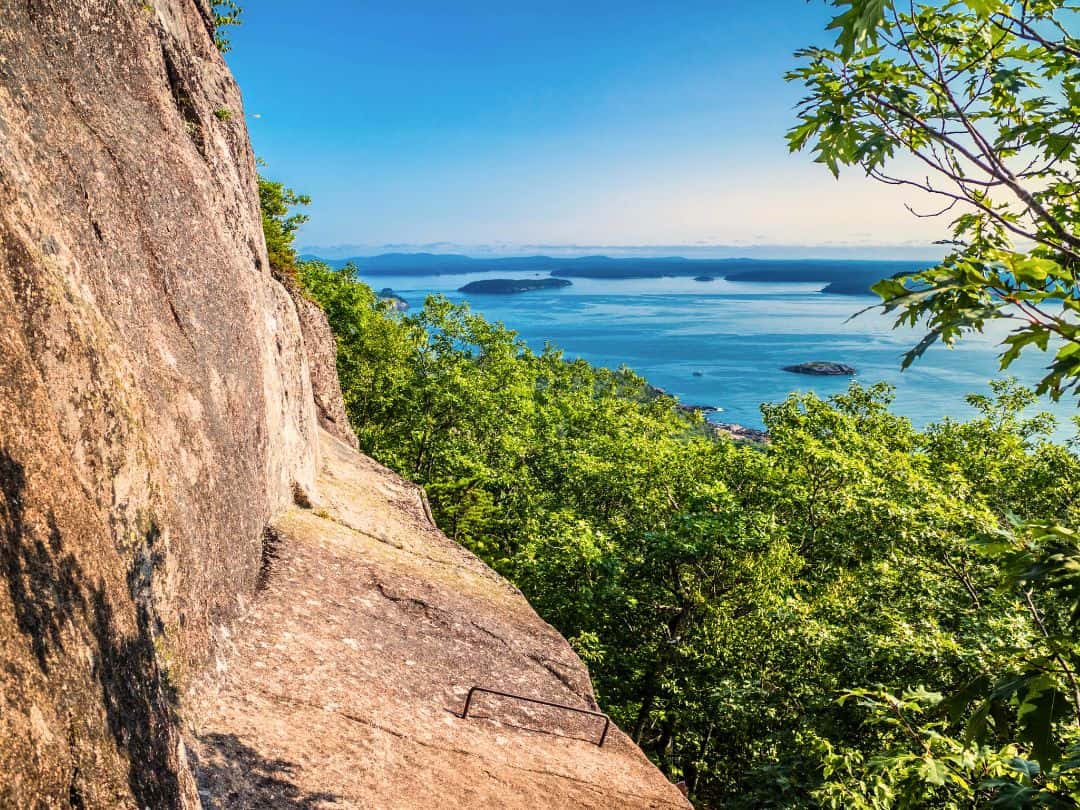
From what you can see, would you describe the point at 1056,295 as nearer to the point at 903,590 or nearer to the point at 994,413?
the point at 903,590

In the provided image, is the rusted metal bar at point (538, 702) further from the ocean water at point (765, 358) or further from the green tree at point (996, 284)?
the ocean water at point (765, 358)

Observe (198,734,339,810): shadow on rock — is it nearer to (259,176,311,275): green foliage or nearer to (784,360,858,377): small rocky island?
(259,176,311,275): green foliage

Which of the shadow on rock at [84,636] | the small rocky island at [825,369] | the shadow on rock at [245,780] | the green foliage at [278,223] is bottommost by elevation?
the small rocky island at [825,369]

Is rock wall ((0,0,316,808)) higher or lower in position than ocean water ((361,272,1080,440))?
higher

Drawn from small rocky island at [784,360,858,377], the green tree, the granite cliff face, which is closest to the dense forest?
the green tree

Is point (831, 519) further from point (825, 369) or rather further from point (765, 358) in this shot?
point (765, 358)

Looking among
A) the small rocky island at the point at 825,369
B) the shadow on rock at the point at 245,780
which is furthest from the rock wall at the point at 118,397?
the small rocky island at the point at 825,369
